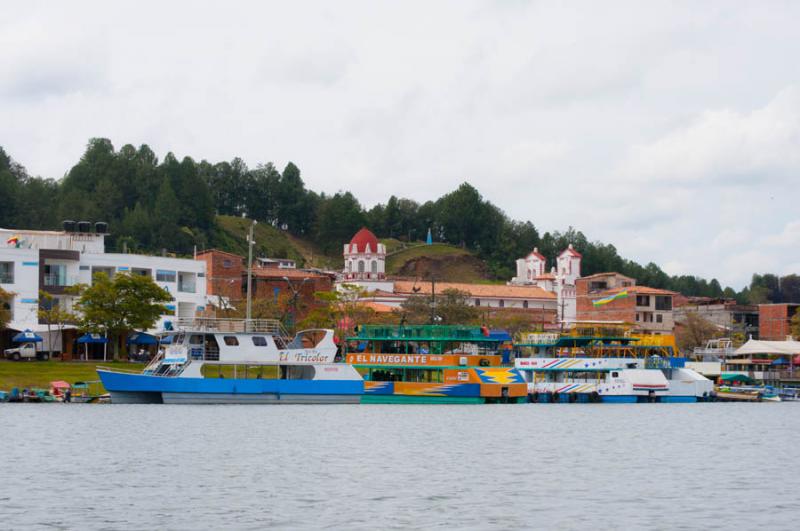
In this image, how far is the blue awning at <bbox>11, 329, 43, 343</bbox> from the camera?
83312 mm

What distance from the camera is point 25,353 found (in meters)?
87.1

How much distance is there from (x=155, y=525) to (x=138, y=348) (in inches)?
2633

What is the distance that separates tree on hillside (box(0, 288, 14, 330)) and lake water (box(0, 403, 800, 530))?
2112 centimetres

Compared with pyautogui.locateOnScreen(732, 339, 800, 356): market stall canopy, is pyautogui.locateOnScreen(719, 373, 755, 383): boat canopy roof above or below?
below

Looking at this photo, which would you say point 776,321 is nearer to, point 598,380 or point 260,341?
point 598,380

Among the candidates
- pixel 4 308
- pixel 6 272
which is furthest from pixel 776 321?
pixel 4 308

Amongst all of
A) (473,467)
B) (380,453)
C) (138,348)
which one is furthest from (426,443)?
(138,348)

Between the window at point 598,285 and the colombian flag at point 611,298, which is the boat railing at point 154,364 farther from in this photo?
the window at point 598,285

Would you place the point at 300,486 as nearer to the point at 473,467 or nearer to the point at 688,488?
the point at 473,467

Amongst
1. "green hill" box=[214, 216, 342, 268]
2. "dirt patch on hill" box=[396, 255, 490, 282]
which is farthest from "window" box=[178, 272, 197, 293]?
"dirt patch on hill" box=[396, 255, 490, 282]

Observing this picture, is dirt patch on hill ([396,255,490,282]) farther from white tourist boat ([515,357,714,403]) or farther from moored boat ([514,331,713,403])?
white tourist boat ([515,357,714,403])

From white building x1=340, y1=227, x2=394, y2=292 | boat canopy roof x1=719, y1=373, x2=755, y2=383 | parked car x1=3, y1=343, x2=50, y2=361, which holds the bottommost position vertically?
boat canopy roof x1=719, y1=373, x2=755, y2=383

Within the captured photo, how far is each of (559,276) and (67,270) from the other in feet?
296

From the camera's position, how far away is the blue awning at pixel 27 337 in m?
83.3
